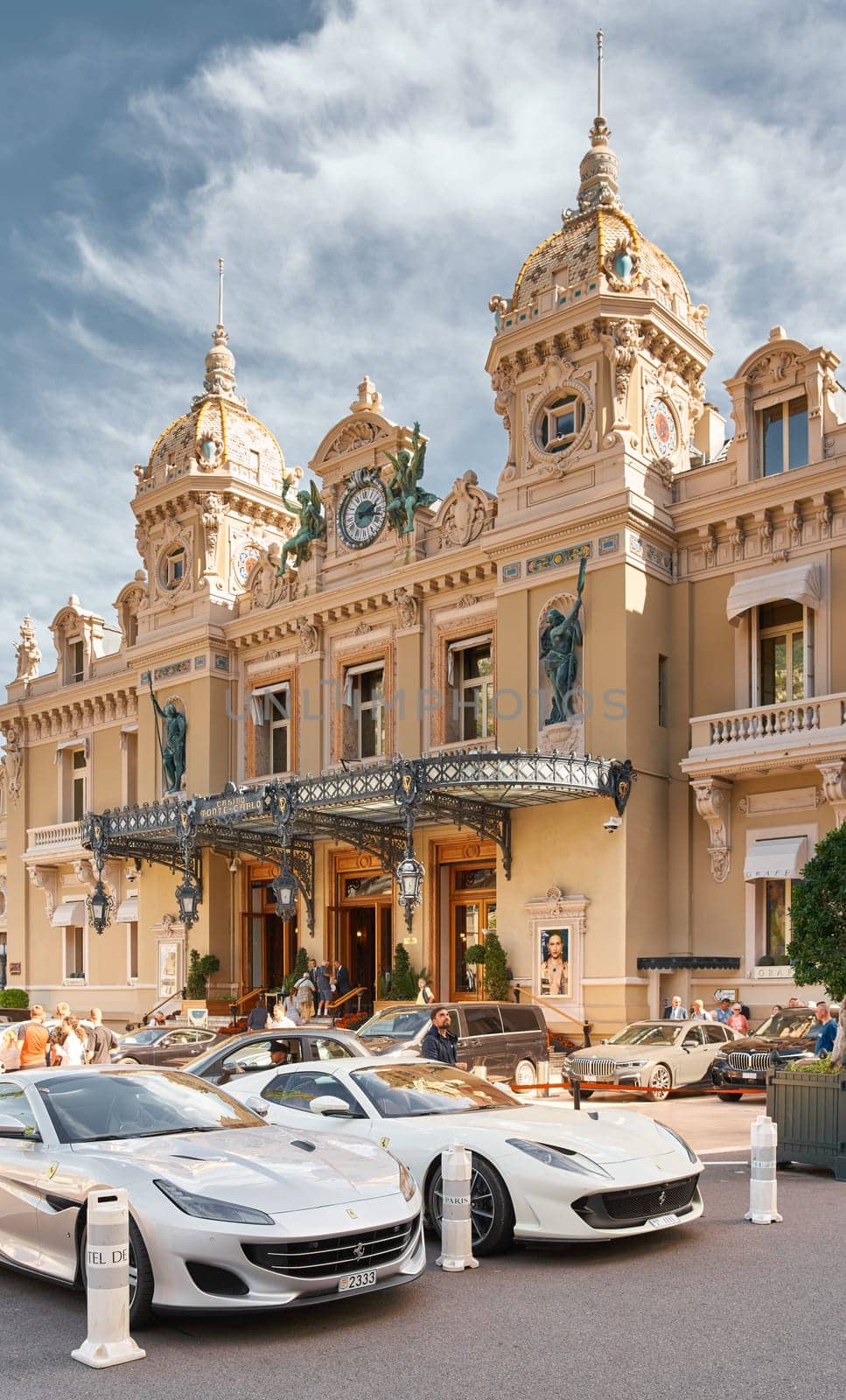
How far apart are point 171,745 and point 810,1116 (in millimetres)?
25089

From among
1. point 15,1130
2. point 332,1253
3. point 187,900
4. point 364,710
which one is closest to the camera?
point 332,1253

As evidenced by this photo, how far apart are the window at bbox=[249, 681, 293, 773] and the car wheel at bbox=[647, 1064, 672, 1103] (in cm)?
1601

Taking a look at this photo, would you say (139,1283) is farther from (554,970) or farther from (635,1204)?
(554,970)

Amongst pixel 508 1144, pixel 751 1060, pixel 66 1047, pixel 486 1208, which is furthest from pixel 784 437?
pixel 486 1208

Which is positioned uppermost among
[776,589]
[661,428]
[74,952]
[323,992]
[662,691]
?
[661,428]

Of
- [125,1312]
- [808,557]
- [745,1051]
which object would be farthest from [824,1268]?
[808,557]

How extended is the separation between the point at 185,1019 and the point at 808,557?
59.1 feet

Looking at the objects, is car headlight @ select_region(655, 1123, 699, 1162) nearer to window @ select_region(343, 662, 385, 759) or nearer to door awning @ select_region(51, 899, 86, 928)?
window @ select_region(343, 662, 385, 759)

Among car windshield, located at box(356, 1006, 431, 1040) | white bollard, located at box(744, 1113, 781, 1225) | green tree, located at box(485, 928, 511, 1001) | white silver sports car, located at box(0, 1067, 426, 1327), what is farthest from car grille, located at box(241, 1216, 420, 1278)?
green tree, located at box(485, 928, 511, 1001)

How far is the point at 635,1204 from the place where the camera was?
9.04 meters

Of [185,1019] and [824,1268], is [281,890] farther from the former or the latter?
[824,1268]

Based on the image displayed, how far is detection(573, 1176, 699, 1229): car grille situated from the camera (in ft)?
28.9

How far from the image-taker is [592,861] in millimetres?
25281

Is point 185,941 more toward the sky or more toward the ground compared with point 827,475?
more toward the ground
